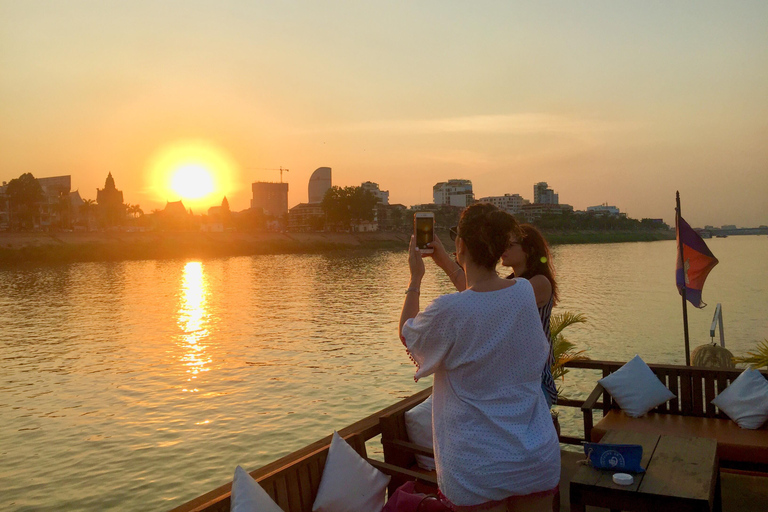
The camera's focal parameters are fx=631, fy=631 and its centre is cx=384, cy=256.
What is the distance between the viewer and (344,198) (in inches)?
5374

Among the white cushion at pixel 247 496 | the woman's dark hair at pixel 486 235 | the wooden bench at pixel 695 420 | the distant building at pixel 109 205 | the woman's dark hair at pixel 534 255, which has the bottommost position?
the wooden bench at pixel 695 420

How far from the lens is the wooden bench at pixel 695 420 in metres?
5.26

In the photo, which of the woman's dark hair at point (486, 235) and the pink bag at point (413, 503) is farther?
the pink bag at point (413, 503)

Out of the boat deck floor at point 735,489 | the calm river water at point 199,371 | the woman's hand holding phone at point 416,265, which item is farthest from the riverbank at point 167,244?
the woman's hand holding phone at point 416,265

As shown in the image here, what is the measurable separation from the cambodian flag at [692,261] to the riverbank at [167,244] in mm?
71945

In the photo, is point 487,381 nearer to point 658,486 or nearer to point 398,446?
point 658,486

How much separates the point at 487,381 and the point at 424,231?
82cm

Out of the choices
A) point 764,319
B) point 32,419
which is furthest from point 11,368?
point 764,319

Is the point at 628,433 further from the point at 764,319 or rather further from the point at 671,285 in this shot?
the point at 671,285

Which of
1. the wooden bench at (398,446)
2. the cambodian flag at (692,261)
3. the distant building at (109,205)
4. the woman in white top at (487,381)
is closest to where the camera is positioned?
the woman in white top at (487,381)

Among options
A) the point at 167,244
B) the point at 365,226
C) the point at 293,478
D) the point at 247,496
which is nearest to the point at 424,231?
the point at 247,496

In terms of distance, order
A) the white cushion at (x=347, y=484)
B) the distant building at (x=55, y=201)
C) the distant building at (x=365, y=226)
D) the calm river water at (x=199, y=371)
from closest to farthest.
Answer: the white cushion at (x=347, y=484) → the calm river water at (x=199, y=371) → the distant building at (x=55, y=201) → the distant building at (x=365, y=226)

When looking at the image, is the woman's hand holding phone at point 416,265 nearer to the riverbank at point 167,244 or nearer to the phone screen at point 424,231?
the phone screen at point 424,231

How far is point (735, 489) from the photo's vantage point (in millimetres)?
5480
